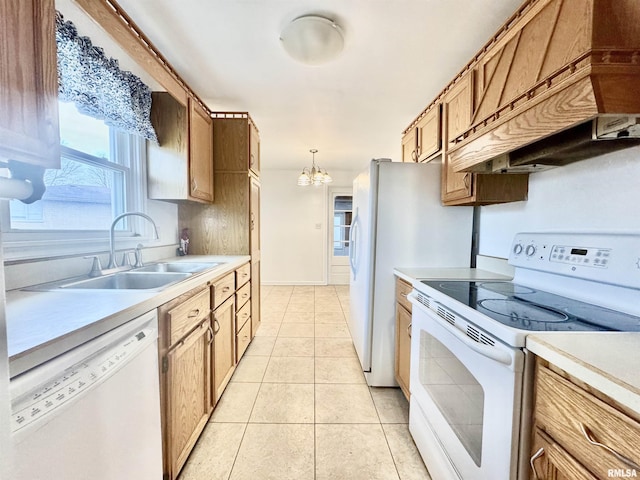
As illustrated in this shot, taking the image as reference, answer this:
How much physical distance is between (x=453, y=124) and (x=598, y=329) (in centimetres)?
141

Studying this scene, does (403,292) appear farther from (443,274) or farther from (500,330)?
(500,330)

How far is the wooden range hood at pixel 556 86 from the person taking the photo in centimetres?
80

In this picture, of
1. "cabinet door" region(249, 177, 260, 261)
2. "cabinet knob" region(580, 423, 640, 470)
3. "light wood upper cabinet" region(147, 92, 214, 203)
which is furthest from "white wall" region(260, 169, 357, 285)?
"cabinet knob" region(580, 423, 640, 470)

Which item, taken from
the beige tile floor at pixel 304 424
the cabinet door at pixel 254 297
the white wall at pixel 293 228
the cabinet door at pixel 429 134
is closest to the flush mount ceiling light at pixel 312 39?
the cabinet door at pixel 429 134

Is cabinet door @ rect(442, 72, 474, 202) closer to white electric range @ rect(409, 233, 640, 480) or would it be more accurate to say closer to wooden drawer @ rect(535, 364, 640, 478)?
white electric range @ rect(409, 233, 640, 480)

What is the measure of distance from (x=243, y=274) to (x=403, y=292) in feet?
4.44

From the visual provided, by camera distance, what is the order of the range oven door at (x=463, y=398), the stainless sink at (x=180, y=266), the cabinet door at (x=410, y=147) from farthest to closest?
the cabinet door at (x=410, y=147) < the stainless sink at (x=180, y=266) < the range oven door at (x=463, y=398)

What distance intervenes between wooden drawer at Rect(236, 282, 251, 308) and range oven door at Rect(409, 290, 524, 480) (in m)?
1.38

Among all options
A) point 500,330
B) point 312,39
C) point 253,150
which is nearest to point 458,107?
point 312,39

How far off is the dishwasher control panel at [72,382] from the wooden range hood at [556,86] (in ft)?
5.19

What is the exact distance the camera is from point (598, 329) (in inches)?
32.6

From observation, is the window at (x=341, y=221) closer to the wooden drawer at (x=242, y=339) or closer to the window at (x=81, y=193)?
the wooden drawer at (x=242, y=339)

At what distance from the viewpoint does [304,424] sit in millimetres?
1656

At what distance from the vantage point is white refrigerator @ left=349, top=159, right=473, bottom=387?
2008mm
